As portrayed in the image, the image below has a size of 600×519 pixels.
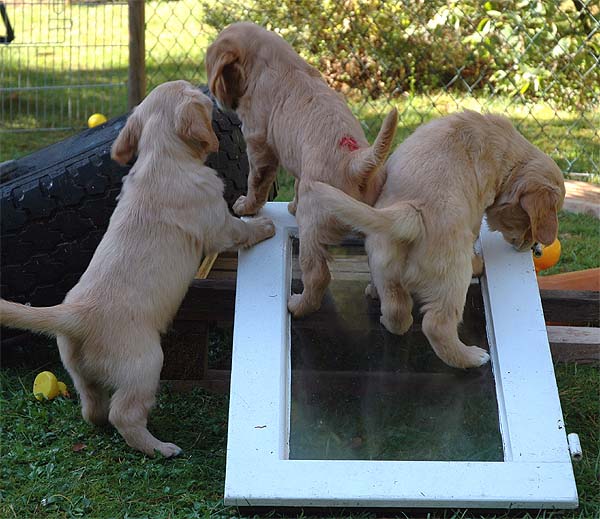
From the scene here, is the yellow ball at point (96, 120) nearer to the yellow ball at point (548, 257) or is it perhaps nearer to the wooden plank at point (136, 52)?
the wooden plank at point (136, 52)

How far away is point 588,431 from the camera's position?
145 inches

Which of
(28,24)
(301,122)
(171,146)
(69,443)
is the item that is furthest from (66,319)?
(28,24)

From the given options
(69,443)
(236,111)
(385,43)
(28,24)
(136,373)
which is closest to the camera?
(136,373)

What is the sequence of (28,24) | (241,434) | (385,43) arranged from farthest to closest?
(28,24) → (385,43) → (241,434)

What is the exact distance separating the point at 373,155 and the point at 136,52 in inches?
156

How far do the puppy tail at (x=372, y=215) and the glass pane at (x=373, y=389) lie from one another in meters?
0.43

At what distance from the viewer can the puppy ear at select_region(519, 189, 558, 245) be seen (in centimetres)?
364

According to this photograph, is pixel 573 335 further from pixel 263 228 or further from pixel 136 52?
pixel 136 52

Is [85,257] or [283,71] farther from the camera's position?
[85,257]

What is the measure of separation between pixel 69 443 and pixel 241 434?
0.90m

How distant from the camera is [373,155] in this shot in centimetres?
339

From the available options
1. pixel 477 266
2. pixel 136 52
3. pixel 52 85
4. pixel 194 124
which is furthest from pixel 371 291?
pixel 52 85

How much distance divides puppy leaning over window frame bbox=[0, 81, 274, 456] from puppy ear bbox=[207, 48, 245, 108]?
5.5 inches

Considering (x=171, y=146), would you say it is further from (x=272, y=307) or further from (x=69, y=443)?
(x=69, y=443)
